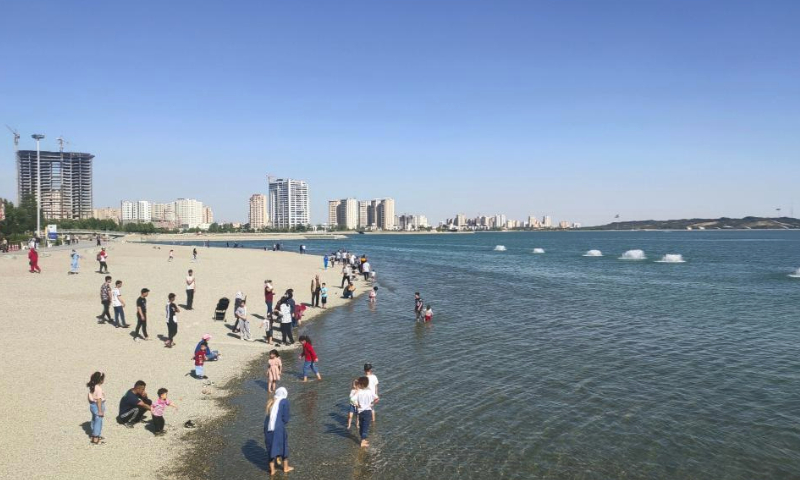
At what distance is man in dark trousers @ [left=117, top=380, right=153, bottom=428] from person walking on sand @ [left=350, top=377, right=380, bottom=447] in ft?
16.4

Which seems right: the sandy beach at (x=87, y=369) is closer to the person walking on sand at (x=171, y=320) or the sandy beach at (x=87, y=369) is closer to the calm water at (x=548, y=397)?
the person walking on sand at (x=171, y=320)

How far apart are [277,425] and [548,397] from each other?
29.4 ft

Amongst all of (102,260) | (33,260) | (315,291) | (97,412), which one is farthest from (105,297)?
(102,260)

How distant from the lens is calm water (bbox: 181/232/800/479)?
10602 millimetres

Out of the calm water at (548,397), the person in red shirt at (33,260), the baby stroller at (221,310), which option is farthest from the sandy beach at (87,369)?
the calm water at (548,397)

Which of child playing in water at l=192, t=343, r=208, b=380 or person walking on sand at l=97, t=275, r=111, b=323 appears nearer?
child playing in water at l=192, t=343, r=208, b=380

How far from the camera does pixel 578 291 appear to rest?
137 ft

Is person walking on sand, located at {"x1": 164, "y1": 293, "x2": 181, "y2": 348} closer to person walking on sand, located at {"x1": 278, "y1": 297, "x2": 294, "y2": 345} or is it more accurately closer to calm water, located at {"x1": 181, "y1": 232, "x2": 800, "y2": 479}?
person walking on sand, located at {"x1": 278, "y1": 297, "x2": 294, "y2": 345}

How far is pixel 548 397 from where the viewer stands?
585 inches

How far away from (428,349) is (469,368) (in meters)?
3.06

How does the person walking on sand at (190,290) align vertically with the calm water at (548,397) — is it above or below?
above

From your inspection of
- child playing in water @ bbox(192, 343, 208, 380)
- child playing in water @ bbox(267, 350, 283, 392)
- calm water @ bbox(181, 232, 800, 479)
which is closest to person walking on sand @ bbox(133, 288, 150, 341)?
child playing in water @ bbox(192, 343, 208, 380)

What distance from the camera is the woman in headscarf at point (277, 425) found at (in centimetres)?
931

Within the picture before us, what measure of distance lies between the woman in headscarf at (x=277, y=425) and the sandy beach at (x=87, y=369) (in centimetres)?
221
